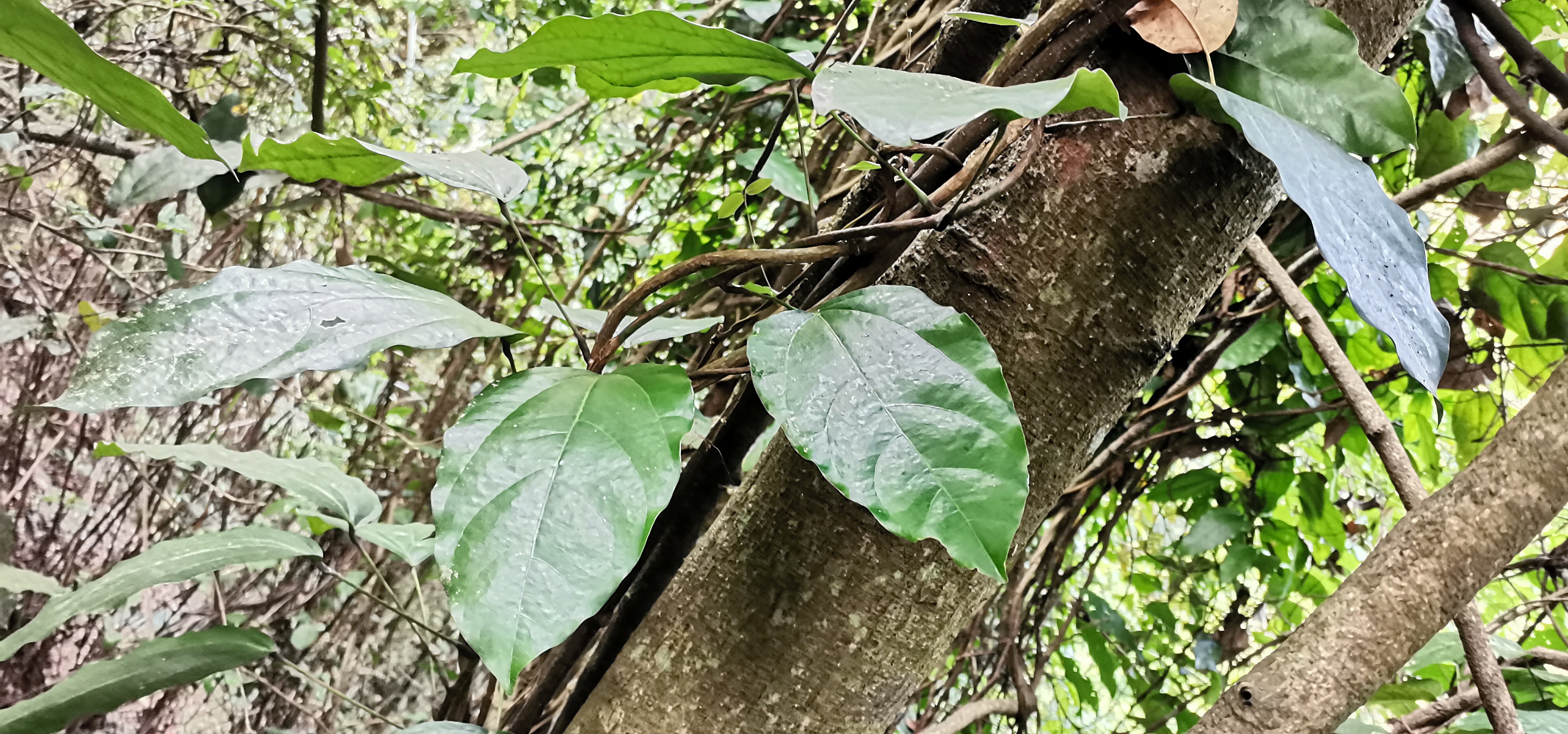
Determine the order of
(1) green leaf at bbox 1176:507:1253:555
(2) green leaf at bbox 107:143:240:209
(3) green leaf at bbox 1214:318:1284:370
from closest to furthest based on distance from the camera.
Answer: (2) green leaf at bbox 107:143:240:209, (3) green leaf at bbox 1214:318:1284:370, (1) green leaf at bbox 1176:507:1253:555

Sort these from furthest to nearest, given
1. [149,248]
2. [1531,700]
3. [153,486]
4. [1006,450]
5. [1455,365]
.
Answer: [149,248], [153,486], [1455,365], [1531,700], [1006,450]

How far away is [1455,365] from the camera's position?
2.75 ft

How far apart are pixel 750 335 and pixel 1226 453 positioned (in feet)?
3.01

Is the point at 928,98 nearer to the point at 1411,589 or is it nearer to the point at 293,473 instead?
the point at 1411,589

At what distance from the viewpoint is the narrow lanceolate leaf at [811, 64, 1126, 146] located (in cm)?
23

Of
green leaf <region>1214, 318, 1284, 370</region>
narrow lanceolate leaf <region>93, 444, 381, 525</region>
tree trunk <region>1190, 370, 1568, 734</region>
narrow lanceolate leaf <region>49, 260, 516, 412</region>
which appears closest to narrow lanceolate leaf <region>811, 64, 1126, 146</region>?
narrow lanceolate leaf <region>49, 260, 516, 412</region>

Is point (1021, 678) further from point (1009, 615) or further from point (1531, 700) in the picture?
Answer: point (1531, 700)

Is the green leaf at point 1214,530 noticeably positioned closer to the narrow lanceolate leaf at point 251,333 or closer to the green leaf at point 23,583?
the narrow lanceolate leaf at point 251,333

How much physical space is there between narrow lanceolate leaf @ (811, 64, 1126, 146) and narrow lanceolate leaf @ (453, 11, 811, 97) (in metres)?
0.04

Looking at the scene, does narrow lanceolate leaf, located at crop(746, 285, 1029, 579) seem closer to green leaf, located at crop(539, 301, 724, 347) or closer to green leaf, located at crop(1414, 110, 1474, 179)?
green leaf, located at crop(539, 301, 724, 347)

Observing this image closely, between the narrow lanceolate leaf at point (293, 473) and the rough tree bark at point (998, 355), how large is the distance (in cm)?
32

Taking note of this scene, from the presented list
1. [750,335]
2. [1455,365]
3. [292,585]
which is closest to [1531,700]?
[1455,365]

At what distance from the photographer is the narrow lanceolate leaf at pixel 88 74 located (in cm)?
28

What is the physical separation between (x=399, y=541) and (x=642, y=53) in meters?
0.45
